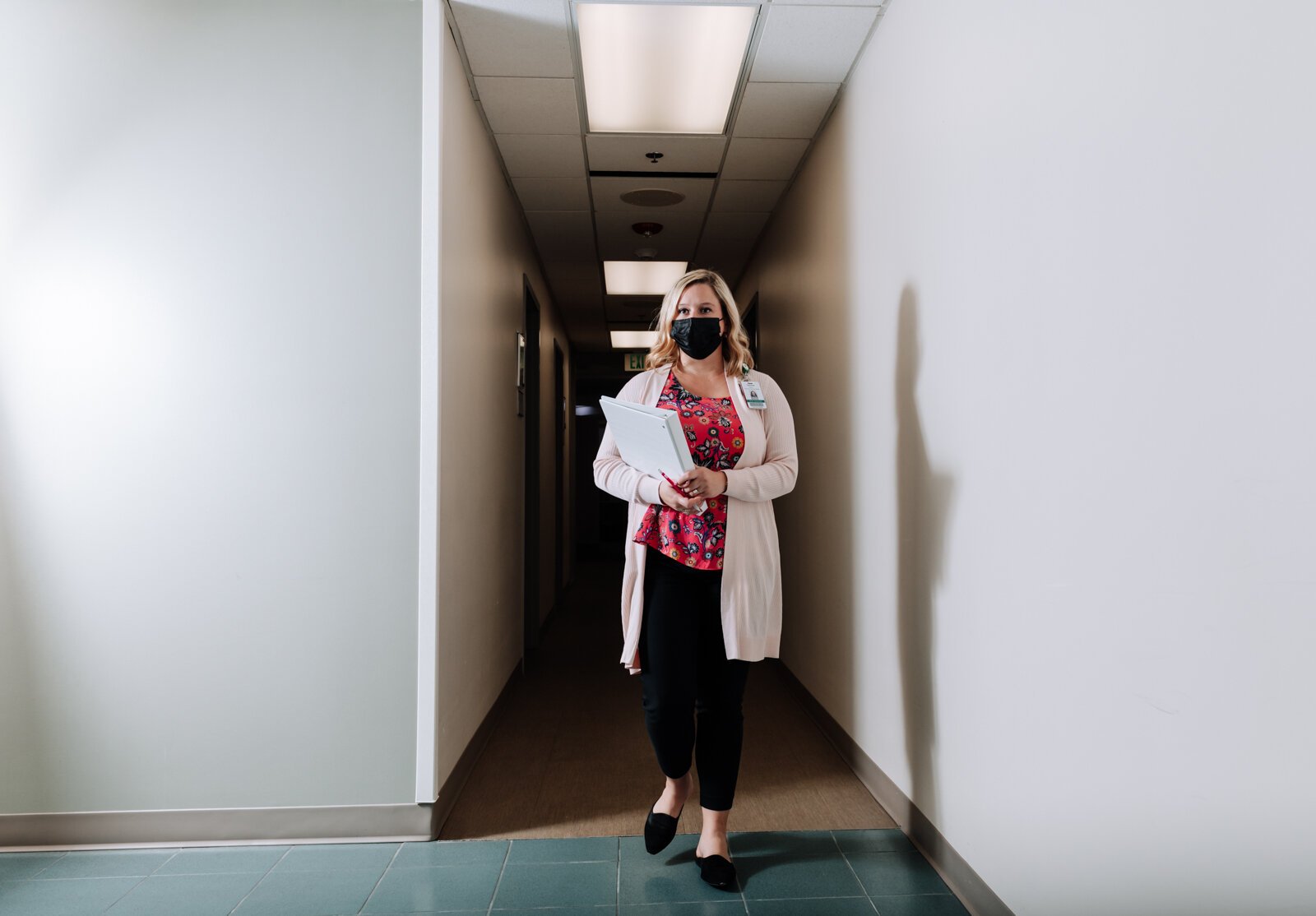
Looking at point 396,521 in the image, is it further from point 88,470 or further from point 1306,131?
point 1306,131

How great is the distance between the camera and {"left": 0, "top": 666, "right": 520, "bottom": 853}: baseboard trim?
7.61ft

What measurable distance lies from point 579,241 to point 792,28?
9.20ft

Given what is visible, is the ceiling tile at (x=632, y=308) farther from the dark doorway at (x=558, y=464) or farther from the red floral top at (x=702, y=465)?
the red floral top at (x=702, y=465)

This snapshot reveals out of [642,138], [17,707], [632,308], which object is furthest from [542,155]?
[632,308]

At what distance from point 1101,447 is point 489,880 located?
1.80 metres

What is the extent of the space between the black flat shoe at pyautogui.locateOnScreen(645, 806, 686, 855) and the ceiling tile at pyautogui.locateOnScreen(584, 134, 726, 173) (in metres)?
2.79

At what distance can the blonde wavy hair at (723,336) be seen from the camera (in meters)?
2.30

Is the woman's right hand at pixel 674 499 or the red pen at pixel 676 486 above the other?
the red pen at pixel 676 486

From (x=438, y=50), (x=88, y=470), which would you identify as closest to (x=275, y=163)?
(x=438, y=50)

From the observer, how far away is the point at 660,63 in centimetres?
303

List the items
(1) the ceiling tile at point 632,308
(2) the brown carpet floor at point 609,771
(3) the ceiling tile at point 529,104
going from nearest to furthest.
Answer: (2) the brown carpet floor at point 609,771, (3) the ceiling tile at point 529,104, (1) the ceiling tile at point 632,308

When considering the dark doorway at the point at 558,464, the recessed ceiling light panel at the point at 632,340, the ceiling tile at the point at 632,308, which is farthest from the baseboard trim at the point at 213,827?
the recessed ceiling light panel at the point at 632,340

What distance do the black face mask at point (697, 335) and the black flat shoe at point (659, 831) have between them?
127cm

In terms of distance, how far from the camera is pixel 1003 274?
180 cm
